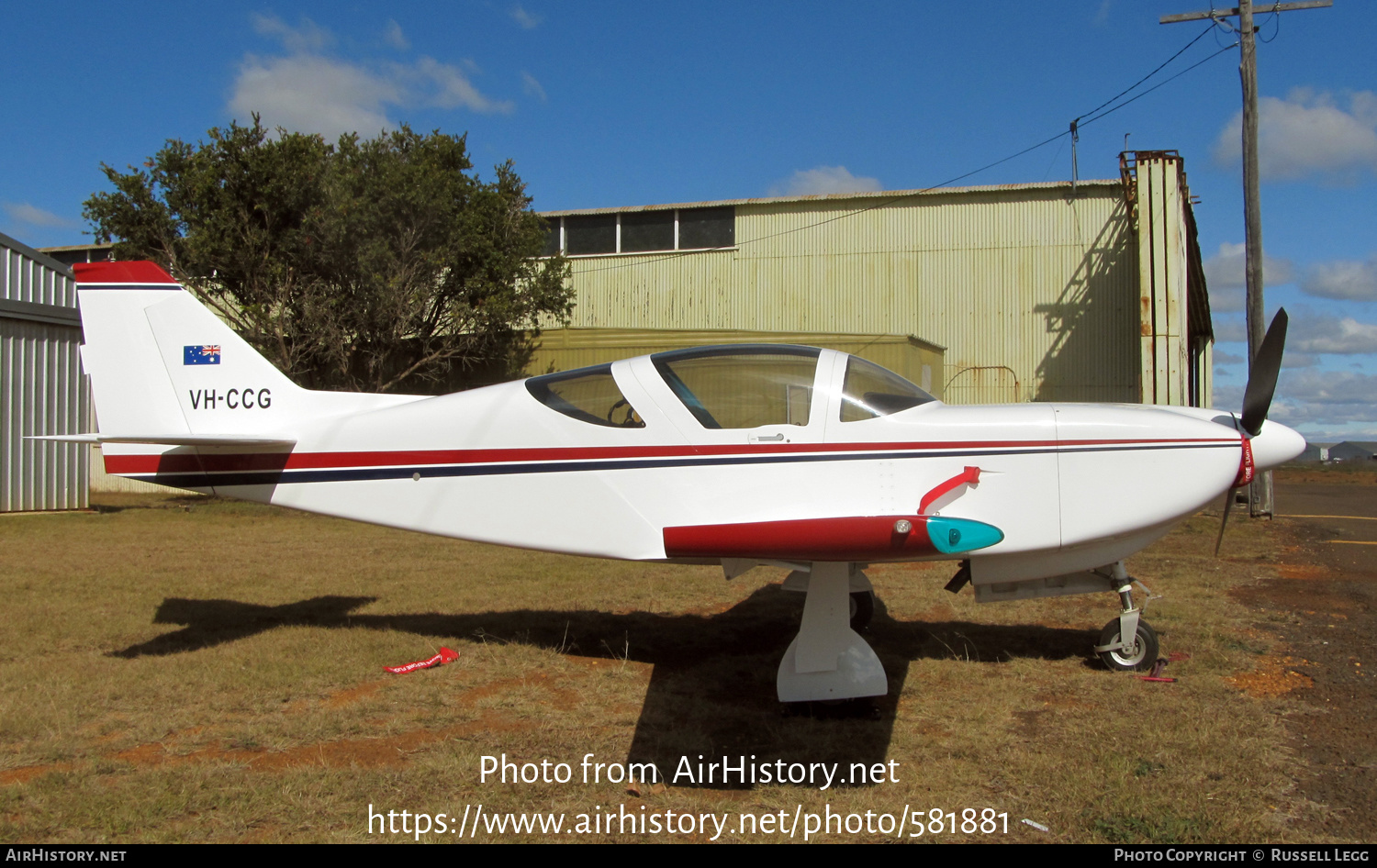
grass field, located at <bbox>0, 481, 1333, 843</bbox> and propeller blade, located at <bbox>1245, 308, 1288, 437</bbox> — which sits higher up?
propeller blade, located at <bbox>1245, 308, 1288, 437</bbox>

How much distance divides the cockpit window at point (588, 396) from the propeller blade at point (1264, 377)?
3.58m

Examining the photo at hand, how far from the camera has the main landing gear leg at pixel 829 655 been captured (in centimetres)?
478

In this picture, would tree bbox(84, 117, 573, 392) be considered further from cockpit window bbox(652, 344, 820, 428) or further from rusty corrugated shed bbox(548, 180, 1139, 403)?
cockpit window bbox(652, 344, 820, 428)

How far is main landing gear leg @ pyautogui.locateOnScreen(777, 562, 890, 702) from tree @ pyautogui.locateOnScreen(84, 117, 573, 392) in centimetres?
1380

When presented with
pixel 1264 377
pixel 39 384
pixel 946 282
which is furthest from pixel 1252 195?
pixel 39 384

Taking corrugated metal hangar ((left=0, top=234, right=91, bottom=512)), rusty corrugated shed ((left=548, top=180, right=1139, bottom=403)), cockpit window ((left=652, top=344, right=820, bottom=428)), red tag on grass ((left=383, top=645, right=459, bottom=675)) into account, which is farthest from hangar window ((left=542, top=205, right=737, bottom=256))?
cockpit window ((left=652, top=344, right=820, bottom=428))

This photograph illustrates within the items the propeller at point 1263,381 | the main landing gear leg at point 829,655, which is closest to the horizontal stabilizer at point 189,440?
the main landing gear leg at point 829,655

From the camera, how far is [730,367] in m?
5.17

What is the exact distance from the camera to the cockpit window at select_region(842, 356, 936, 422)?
491 centimetres

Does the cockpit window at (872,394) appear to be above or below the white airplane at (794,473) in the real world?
above

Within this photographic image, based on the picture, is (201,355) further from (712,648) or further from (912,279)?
(912,279)

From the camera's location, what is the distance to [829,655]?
485 centimetres

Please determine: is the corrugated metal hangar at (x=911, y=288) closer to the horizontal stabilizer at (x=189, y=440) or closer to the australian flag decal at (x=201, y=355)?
the australian flag decal at (x=201, y=355)

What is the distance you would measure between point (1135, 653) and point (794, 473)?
2.74m
